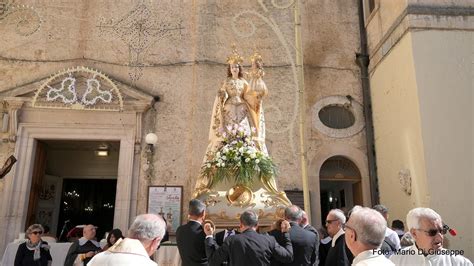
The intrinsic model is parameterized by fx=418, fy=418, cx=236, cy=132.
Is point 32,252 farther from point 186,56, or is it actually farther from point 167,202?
point 186,56

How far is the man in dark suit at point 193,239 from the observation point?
3.94 metres

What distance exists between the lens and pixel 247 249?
357cm

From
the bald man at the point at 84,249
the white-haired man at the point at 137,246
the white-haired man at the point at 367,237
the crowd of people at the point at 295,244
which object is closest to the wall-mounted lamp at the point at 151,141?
the bald man at the point at 84,249

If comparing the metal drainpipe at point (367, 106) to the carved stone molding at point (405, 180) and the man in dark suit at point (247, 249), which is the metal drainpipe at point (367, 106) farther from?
the man in dark suit at point (247, 249)

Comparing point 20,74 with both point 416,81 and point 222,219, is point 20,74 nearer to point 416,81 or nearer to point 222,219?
point 222,219

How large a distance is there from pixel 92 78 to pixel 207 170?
15.1 ft

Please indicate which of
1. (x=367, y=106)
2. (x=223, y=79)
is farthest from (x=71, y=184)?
(x=367, y=106)

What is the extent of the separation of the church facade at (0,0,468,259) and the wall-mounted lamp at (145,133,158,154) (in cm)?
6

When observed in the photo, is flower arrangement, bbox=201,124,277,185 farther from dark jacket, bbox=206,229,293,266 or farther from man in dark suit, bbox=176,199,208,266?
dark jacket, bbox=206,229,293,266

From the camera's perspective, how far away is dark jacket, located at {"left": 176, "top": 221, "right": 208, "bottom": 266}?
394cm

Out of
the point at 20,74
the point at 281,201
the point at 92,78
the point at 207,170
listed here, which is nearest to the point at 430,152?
the point at 281,201

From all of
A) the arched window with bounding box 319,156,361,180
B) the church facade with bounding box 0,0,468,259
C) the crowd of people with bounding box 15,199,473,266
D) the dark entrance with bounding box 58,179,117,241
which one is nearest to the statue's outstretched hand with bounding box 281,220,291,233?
the crowd of people with bounding box 15,199,473,266

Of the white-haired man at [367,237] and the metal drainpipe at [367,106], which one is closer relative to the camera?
the white-haired man at [367,237]

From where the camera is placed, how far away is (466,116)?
7.67m
